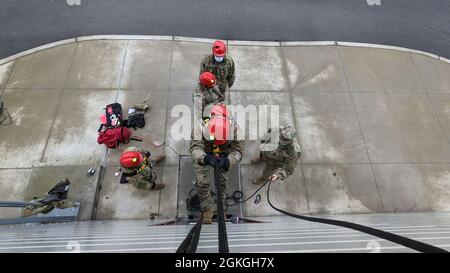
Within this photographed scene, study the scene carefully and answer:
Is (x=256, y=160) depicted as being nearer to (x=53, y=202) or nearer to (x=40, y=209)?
(x=53, y=202)

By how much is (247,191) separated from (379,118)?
11.4 ft

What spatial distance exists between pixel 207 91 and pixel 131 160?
1.84 m

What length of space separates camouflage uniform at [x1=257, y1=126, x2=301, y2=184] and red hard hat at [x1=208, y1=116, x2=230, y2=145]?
2.79ft

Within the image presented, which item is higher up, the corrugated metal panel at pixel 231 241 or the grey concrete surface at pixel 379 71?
the grey concrete surface at pixel 379 71

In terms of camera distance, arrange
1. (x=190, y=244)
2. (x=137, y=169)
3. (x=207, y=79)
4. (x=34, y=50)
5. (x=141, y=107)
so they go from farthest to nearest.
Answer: (x=34, y=50)
(x=141, y=107)
(x=207, y=79)
(x=137, y=169)
(x=190, y=244)

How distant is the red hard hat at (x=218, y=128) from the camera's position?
387 cm

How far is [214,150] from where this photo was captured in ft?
14.0

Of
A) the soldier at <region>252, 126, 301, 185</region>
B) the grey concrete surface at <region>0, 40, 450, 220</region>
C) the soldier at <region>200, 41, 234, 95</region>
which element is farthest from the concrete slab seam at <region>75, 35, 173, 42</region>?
the soldier at <region>252, 126, 301, 185</region>

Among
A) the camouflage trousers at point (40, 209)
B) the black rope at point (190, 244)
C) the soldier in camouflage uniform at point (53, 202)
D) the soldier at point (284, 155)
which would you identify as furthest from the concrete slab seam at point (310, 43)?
the black rope at point (190, 244)

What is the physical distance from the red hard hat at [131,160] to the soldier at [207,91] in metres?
1.50

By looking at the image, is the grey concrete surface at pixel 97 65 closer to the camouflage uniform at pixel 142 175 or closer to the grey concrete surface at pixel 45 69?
the grey concrete surface at pixel 45 69

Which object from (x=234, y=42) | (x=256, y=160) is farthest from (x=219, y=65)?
(x=234, y=42)
